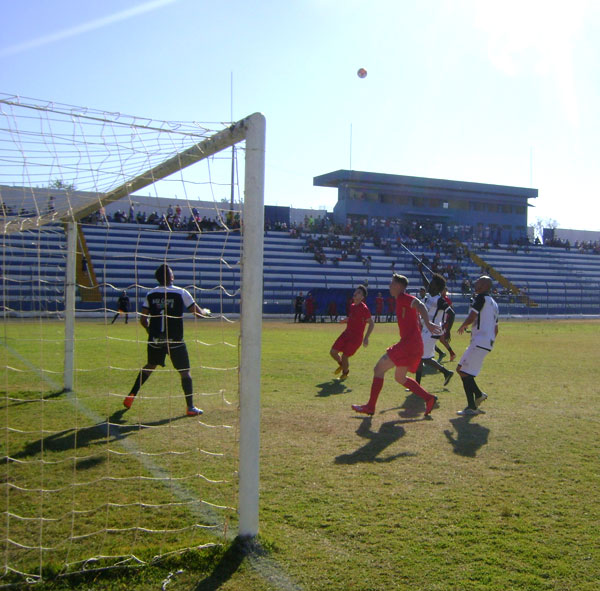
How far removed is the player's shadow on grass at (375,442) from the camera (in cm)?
574

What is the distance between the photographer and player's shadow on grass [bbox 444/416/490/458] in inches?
242

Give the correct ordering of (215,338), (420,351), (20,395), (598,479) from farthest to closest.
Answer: (215,338) < (20,395) < (420,351) < (598,479)

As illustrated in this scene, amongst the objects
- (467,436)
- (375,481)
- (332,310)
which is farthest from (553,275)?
(375,481)

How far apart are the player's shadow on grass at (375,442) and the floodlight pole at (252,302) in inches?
71.8

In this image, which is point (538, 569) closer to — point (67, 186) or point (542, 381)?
point (67, 186)

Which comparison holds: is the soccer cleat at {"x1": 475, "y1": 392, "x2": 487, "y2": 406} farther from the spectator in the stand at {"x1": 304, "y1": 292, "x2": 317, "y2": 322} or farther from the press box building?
the press box building

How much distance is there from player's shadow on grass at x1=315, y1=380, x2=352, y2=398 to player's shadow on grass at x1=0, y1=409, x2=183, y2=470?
115 inches

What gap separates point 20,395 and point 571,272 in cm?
4445

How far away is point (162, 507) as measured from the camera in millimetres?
4453

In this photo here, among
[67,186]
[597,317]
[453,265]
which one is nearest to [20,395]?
[67,186]

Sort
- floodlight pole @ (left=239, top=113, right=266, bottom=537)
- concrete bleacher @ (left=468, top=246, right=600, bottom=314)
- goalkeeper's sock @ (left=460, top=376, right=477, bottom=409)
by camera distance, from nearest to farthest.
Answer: floodlight pole @ (left=239, top=113, right=266, bottom=537) → goalkeeper's sock @ (left=460, top=376, right=477, bottom=409) → concrete bleacher @ (left=468, top=246, right=600, bottom=314)

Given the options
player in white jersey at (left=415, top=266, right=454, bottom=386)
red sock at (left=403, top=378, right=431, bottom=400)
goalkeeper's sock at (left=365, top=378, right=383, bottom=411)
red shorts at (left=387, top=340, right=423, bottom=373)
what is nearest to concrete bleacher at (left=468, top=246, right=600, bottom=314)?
player in white jersey at (left=415, top=266, right=454, bottom=386)

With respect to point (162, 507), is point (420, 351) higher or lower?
higher

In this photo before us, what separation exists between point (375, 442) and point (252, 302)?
9.65ft
